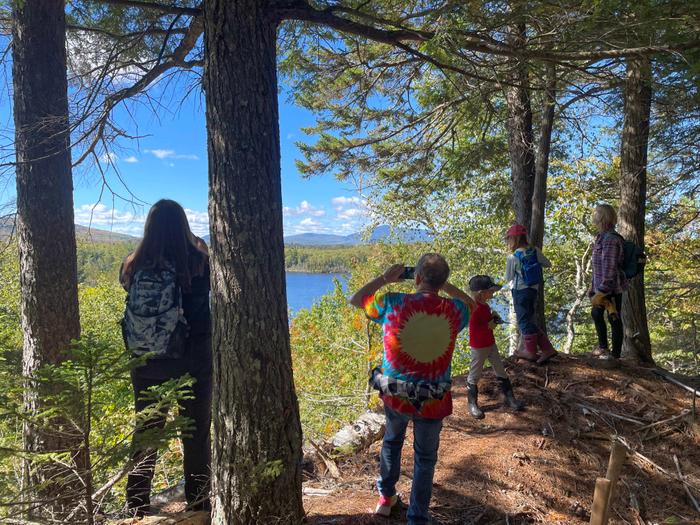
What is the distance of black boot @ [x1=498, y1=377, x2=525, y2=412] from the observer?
4062mm

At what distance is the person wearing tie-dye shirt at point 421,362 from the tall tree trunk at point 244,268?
63 centimetres

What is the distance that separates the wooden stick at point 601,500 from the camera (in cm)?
181

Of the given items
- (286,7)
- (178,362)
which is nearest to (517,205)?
(286,7)

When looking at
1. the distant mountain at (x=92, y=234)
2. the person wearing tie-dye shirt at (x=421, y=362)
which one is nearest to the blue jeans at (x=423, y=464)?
the person wearing tie-dye shirt at (x=421, y=362)

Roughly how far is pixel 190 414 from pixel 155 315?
689mm

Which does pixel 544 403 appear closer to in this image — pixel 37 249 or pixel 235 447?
pixel 235 447

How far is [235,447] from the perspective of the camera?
235 centimetres

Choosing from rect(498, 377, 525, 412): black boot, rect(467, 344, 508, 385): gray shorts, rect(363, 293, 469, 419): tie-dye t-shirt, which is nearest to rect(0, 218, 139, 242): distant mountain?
rect(363, 293, 469, 419): tie-dye t-shirt

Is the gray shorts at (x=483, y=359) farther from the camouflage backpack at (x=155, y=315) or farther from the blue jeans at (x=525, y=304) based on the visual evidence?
the camouflage backpack at (x=155, y=315)

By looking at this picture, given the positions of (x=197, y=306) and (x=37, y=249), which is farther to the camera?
(x=37, y=249)

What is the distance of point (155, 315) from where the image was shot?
8.51 feet

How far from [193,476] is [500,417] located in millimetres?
2753

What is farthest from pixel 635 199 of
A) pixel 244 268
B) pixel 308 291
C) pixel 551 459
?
pixel 308 291

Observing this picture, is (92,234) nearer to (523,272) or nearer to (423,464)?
(423,464)
